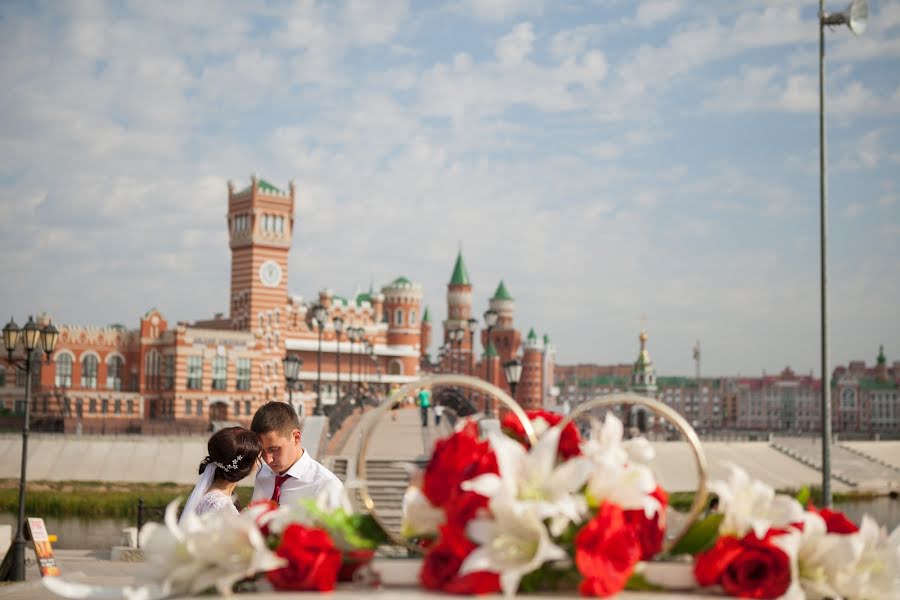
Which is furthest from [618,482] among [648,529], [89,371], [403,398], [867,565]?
[89,371]

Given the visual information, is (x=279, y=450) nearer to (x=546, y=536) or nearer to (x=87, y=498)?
(x=546, y=536)

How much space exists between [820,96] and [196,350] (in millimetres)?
49196

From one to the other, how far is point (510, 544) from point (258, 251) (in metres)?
63.5

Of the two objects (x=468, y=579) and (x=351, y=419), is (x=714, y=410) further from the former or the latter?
(x=468, y=579)

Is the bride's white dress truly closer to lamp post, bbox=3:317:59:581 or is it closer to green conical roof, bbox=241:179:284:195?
lamp post, bbox=3:317:59:581

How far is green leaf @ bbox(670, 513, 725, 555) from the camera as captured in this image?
2268 mm

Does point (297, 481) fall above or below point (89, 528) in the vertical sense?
above

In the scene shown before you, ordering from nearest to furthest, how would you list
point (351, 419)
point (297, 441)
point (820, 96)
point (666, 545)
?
point (666, 545) → point (297, 441) → point (820, 96) → point (351, 419)

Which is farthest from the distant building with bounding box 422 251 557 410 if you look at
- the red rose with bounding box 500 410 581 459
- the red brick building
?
the red rose with bounding box 500 410 581 459

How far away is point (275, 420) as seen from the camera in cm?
484

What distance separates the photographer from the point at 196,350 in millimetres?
58812

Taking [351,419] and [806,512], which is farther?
[351,419]

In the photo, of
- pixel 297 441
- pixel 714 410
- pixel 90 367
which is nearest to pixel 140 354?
pixel 90 367

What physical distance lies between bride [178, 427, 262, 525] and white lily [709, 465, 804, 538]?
9.68ft
